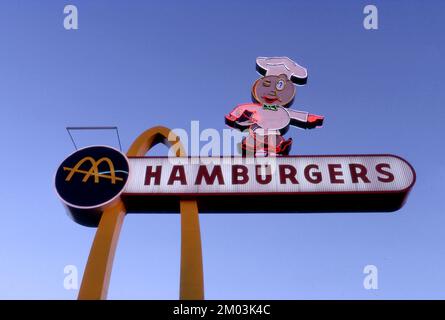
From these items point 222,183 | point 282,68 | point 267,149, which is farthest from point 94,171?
point 282,68

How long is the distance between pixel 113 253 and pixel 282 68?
7143mm

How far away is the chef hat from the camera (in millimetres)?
13055

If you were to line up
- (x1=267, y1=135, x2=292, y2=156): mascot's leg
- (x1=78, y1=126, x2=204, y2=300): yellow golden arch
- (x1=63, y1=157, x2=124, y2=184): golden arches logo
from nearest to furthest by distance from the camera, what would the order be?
(x1=78, y1=126, x2=204, y2=300): yellow golden arch
(x1=63, y1=157, x2=124, y2=184): golden arches logo
(x1=267, y1=135, x2=292, y2=156): mascot's leg

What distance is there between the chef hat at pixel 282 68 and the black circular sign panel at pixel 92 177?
497cm

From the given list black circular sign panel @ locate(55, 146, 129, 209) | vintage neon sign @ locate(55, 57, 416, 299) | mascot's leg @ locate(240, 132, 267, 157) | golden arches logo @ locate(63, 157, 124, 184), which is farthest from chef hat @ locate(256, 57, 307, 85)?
golden arches logo @ locate(63, 157, 124, 184)

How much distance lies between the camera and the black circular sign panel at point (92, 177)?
32.9 feet

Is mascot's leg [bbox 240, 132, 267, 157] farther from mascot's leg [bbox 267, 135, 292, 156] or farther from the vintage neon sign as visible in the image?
mascot's leg [bbox 267, 135, 292, 156]

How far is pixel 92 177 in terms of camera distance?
10.5 metres

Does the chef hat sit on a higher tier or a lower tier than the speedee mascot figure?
higher

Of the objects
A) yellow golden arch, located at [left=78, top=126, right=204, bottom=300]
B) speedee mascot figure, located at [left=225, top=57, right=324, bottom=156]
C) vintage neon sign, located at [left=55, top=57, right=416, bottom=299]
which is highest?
speedee mascot figure, located at [left=225, top=57, right=324, bottom=156]

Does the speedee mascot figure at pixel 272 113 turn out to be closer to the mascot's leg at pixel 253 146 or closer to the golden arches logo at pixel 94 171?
the mascot's leg at pixel 253 146

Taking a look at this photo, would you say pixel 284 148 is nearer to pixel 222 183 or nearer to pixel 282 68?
pixel 222 183

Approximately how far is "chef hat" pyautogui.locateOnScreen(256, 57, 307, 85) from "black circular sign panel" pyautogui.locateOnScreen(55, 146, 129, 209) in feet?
16.3

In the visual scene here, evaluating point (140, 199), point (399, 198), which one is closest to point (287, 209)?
point (399, 198)
